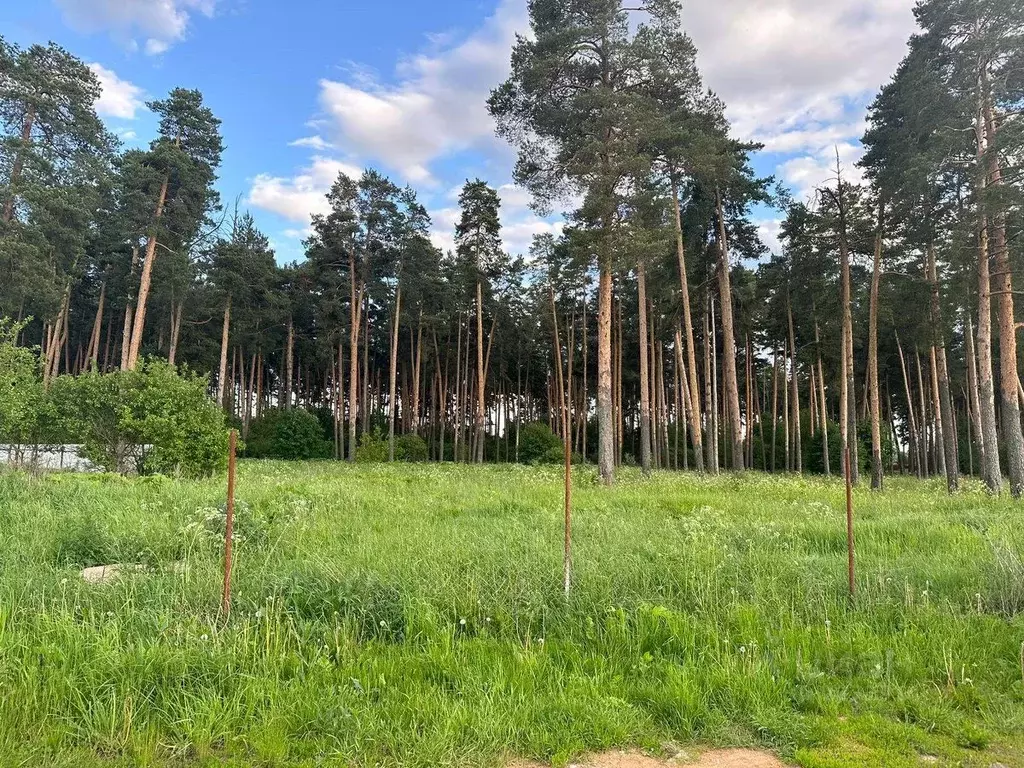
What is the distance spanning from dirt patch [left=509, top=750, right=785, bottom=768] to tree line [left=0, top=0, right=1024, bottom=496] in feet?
25.6

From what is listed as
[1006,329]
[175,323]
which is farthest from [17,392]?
[1006,329]

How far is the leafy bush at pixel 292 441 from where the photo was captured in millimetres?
32594

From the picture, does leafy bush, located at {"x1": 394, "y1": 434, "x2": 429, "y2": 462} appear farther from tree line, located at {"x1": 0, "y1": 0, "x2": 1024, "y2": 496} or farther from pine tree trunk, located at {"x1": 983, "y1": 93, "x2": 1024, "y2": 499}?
pine tree trunk, located at {"x1": 983, "y1": 93, "x2": 1024, "y2": 499}

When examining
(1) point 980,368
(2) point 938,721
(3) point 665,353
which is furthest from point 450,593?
(3) point 665,353

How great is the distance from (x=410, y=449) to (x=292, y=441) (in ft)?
22.2

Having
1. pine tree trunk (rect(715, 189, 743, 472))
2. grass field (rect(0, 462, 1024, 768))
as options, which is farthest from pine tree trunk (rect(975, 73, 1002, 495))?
grass field (rect(0, 462, 1024, 768))

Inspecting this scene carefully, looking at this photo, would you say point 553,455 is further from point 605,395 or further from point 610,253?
point 610,253

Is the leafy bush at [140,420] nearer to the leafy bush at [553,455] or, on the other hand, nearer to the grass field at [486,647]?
the grass field at [486,647]

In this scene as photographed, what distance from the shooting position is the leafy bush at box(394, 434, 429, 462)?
32094mm

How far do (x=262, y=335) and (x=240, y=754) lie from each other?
121 feet

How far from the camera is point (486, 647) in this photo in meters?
3.94

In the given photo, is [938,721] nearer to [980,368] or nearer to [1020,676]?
[1020,676]

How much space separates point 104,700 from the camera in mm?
3084

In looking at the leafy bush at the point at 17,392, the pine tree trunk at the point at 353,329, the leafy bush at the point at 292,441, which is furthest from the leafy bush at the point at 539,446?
the leafy bush at the point at 17,392
